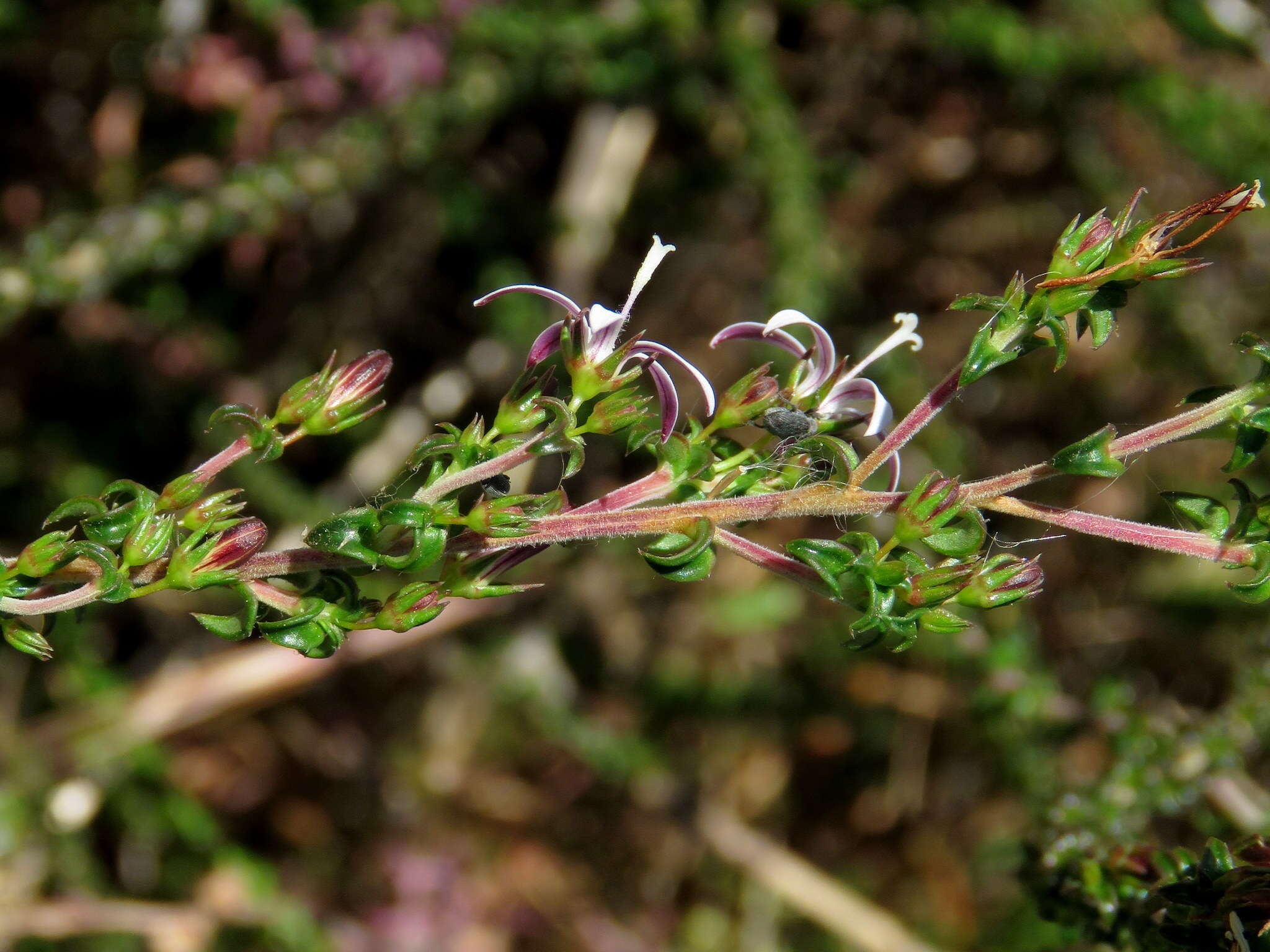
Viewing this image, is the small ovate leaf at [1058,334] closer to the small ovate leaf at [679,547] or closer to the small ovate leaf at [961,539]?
the small ovate leaf at [961,539]

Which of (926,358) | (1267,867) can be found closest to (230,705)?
(926,358)

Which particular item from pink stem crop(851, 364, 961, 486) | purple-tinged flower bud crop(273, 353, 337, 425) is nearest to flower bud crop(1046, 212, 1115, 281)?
pink stem crop(851, 364, 961, 486)

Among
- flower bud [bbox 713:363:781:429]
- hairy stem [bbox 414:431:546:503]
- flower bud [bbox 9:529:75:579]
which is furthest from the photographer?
flower bud [bbox 713:363:781:429]

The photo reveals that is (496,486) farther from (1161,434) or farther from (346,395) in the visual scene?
(1161,434)

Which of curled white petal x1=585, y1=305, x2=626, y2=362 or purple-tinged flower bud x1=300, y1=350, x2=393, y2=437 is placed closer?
curled white petal x1=585, y1=305, x2=626, y2=362

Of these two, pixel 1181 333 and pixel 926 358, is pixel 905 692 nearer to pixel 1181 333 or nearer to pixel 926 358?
pixel 926 358

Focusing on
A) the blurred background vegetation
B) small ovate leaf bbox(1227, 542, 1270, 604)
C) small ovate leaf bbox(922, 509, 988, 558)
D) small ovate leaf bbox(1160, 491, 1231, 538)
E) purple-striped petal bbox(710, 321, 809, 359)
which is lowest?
the blurred background vegetation

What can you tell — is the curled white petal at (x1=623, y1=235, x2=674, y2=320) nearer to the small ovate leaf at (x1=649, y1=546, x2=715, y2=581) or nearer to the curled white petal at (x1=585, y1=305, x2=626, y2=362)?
the curled white petal at (x1=585, y1=305, x2=626, y2=362)
